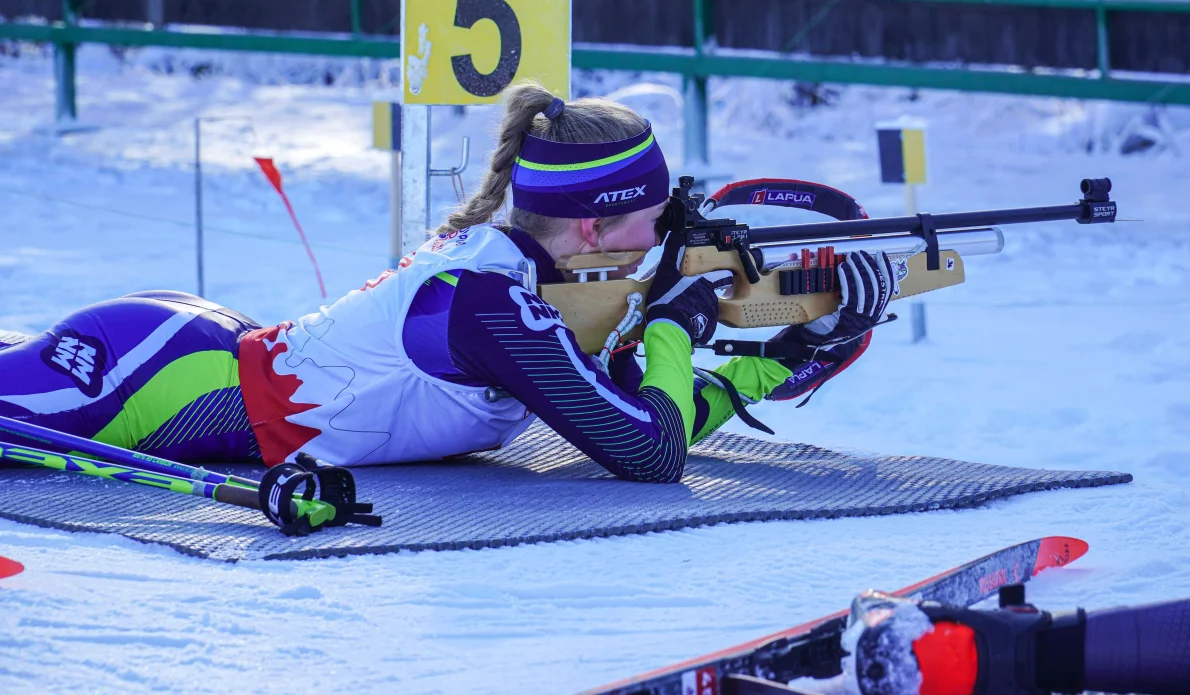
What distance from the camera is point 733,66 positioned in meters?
9.45

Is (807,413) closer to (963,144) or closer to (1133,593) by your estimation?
(1133,593)

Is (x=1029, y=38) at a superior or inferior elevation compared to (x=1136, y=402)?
superior

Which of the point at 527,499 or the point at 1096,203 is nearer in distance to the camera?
the point at 527,499

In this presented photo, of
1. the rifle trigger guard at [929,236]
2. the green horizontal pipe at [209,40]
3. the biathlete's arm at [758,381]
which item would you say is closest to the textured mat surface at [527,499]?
A: the biathlete's arm at [758,381]

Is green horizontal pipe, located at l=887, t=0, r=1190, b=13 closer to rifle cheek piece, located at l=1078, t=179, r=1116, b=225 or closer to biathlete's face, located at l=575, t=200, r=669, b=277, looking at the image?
rifle cheek piece, located at l=1078, t=179, r=1116, b=225

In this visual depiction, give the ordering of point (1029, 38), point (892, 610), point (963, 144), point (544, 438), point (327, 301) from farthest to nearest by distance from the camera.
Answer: point (963, 144)
point (1029, 38)
point (327, 301)
point (544, 438)
point (892, 610)

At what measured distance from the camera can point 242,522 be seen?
273 centimetres

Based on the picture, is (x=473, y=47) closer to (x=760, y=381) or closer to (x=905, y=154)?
(x=760, y=381)

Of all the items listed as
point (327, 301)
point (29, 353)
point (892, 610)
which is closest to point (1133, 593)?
point (892, 610)

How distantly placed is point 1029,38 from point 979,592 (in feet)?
24.4

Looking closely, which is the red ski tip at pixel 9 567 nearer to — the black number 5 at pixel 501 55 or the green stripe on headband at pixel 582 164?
the green stripe on headband at pixel 582 164

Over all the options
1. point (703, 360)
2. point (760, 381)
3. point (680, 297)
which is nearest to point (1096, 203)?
point (760, 381)

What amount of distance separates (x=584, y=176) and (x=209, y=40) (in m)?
8.51

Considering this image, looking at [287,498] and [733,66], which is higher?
[733,66]
